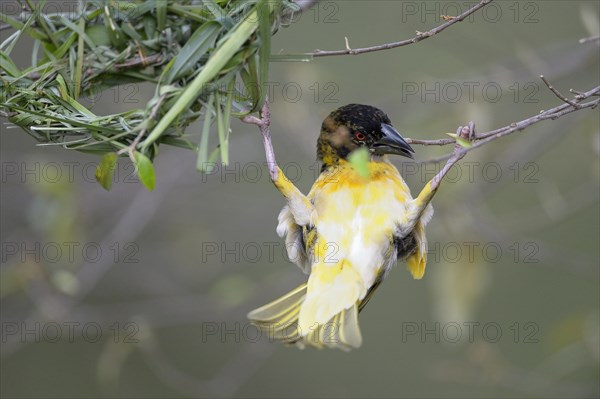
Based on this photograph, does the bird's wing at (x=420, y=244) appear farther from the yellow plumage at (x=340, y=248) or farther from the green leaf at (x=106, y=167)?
the green leaf at (x=106, y=167)

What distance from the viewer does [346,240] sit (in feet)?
6.46

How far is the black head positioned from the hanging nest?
1.44ft

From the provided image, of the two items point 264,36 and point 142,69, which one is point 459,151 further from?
point 142,69

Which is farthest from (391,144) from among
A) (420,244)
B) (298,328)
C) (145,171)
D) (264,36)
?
(145,171)

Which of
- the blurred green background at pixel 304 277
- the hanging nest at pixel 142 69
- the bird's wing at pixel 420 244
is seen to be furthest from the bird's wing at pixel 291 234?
the blurred green background at pixel 304 277

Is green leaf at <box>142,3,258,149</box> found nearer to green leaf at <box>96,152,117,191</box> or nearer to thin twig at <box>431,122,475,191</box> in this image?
green leaf at <box>96,152,117,191</box>

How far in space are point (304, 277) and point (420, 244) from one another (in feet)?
4.25

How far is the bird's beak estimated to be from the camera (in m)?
1.96

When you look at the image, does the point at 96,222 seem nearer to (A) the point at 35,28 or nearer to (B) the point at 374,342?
(B) the point at 374,342

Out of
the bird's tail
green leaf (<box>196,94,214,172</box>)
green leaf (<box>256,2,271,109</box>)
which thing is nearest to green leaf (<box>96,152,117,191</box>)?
green leaf (<box>196,94,214,172</box>)

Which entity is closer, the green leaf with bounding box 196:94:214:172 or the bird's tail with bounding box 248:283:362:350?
the green leaf with bounding box 196:94:214:172

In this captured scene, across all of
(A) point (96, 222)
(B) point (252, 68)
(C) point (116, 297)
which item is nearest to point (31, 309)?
(A) point (96, 222)

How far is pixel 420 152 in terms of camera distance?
121 inches

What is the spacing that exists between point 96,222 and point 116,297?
650mm
